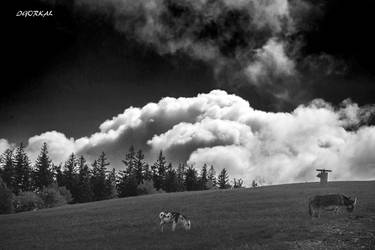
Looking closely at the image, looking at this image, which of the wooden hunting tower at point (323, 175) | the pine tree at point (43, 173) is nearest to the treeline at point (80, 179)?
the pine tree at point (43, 173)

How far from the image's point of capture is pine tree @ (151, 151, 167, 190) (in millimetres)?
129250

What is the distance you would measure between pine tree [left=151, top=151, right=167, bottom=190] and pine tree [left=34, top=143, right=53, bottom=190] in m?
29.6

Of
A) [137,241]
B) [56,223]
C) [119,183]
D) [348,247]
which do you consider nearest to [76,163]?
[119,183]

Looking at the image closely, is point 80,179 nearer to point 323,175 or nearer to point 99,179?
point 99,179

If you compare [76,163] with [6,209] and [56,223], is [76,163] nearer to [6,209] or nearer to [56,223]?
[6,209]

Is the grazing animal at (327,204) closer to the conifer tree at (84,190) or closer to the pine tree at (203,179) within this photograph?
the conifer tree at (84,190)

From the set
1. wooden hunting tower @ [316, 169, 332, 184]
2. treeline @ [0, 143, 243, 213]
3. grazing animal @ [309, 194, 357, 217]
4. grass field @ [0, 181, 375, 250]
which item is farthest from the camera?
treeline @ [0, 143, 243, 213]

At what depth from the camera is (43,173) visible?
118438 mm

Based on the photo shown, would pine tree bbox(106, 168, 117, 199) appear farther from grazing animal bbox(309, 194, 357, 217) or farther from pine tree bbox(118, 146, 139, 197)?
grazing animal bbox(309, 194, 357, 217)

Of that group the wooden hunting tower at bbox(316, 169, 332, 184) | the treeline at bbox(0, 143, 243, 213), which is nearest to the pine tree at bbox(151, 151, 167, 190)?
the treeline at bbox(0, 143, 243, 213)

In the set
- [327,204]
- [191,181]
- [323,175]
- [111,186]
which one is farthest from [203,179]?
[327,204]

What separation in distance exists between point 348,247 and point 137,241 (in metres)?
15.3

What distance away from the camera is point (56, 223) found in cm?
4859

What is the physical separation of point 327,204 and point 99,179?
91.1 metres
